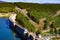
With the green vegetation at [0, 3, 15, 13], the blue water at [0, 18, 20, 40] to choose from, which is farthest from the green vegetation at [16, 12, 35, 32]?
the green vegetation at [0, 3, 15, 13]

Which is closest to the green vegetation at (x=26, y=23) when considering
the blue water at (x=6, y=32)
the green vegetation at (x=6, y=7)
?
the blue water at (x=6, y=32)

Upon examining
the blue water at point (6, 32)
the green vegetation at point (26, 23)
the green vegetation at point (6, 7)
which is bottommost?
the blue water at point (6, 32)

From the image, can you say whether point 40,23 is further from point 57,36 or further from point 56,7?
point 56,7

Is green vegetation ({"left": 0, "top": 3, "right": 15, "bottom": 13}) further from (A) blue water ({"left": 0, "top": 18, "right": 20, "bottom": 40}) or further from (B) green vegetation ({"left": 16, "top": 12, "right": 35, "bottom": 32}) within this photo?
(B) green vegetation ({"left": 16, "top": 12, "right": 35, "bottom": 32})

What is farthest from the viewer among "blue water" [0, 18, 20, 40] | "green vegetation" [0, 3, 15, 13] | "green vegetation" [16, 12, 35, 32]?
"green vegetation" [0, 3, 15, 13]

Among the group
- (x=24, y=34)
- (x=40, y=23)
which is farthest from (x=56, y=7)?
(x=24, y=34)

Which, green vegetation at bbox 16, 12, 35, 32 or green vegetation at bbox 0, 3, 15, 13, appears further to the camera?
green vegetation at bbox 0, 3, 15, 13

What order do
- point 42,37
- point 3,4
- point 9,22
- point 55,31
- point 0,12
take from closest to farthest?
point 42,37 < point 55,31 < point 9,22 < point 0,12 < point 3,4

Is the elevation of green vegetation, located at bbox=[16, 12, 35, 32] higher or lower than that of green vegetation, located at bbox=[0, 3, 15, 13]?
lower

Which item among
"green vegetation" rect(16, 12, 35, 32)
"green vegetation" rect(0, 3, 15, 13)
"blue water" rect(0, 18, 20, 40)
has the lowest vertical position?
"blue water" rect(0, 18, 20, 40)

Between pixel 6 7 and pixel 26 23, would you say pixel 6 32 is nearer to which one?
pixel 26 23

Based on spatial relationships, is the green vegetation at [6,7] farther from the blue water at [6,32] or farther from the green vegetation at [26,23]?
the green vegetation at [26,23]
